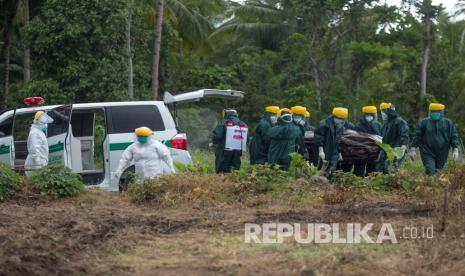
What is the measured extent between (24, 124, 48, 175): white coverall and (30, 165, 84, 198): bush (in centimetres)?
130

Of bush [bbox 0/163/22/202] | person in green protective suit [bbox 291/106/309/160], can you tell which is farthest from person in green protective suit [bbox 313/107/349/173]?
bush [bbox 0/163/22/202]

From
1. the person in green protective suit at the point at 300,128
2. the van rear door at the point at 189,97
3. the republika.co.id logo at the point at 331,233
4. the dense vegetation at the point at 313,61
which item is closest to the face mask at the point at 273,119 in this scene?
the person in green protective suit at the point at 300,128

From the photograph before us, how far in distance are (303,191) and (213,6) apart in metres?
24.3

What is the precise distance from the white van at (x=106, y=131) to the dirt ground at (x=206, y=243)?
7.23 ft

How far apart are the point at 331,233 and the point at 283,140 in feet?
17.0

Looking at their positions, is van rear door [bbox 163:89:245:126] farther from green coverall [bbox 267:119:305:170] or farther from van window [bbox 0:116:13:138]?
van window [bbox 0:116:13:138]

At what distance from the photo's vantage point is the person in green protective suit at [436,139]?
14.7 meters

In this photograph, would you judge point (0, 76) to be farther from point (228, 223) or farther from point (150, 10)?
point (228, 223)

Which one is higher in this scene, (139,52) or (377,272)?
(139,52)

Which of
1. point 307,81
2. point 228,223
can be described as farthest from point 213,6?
point 228,223

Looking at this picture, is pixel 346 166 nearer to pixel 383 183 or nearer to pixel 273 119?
pixel 273 119

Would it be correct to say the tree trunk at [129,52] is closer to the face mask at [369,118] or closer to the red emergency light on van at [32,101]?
the red emergency light on van at [32,101]

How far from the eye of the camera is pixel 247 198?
1188cm

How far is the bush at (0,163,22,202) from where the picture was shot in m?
12.3
